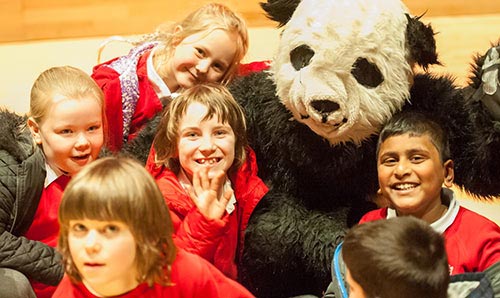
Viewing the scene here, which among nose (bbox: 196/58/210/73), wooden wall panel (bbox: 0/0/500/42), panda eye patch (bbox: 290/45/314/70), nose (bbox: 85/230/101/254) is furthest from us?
wooden wall panel (bbox: 0/0/500/42)

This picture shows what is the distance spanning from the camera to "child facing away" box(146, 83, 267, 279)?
4.90 ft

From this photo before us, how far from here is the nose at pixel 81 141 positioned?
1.55 meters

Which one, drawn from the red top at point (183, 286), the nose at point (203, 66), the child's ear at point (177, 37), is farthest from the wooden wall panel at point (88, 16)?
the red top at point (183, 286)

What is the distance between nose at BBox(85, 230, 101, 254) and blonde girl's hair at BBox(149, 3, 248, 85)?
2.19ft

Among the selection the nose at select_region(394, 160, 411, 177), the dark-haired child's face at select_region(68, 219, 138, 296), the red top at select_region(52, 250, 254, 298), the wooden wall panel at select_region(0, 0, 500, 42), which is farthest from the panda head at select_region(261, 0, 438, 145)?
the wooden wall panel at select_region(0, 0, 500, 42)

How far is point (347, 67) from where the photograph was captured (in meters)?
1.48

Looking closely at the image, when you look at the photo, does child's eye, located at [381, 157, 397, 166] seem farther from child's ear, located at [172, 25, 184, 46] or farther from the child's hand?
child's ear, located at [172, 25, 184, 46]

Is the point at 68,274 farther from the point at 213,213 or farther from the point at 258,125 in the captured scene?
the point at 258,125

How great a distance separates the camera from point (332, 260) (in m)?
1.53

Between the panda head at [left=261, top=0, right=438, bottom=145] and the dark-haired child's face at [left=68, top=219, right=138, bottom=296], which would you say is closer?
the dark-haired child's face at [left=68, top=219, right=138, bottom=296]

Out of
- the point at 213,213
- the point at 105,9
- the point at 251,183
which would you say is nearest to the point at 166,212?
the point at 213,213

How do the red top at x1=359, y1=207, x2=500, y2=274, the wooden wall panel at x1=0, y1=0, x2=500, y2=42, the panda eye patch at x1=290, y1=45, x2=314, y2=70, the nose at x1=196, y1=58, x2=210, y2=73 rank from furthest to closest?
the wooden wall panel at x1=0, y1=0, x2=500, y2=42
the nose at x1=196, y1=58, x2=210, y2=73
the panda eye patch at x1=290, y1=45, x2=314, y2=70
the red top at x1=359, y1=207, x2=500, y2=274

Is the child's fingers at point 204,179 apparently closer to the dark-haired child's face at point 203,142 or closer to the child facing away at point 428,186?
the dark-haired child's face at point 203,142

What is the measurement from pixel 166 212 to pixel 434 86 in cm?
62
